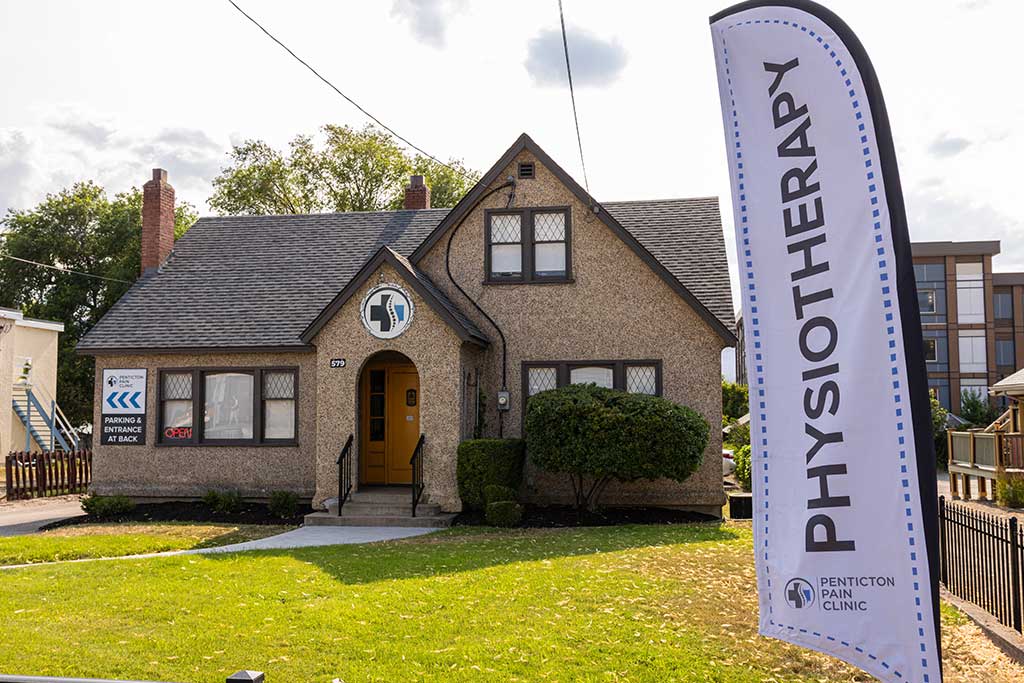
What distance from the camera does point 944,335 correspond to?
47.2 meters

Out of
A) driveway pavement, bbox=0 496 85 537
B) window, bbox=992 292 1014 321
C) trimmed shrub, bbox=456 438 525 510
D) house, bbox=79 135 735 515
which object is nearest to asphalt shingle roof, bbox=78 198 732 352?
house, bbox=79 135 735 515

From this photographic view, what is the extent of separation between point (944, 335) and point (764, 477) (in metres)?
48.1

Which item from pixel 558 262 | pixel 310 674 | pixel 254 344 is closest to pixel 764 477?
pixel 310 674

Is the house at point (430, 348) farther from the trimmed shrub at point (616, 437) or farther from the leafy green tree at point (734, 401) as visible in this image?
the leafy green tree at point (734, 401)

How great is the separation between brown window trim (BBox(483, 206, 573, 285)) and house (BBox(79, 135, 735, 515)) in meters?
0.03

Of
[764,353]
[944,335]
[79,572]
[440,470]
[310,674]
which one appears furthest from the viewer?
[944,335]

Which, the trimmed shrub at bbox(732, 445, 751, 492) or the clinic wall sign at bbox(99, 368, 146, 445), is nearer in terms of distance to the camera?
the clinic wall sign at bbox(99, 368, 146, 445)

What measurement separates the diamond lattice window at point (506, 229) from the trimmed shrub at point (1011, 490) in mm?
11830

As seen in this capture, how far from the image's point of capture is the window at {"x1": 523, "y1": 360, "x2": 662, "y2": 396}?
53.4 ft

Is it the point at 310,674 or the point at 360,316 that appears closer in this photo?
the point at 310,674

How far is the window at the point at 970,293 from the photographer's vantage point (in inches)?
1842

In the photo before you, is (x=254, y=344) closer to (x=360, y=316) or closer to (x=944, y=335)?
(x=360, y=316)

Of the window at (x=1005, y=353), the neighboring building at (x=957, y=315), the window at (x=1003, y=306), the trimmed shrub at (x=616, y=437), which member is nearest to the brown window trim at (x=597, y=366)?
the trimmed shrub at (x=616, y=437)

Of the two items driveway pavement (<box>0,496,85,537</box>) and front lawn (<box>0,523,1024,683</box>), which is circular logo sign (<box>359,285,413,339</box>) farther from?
driveway pavement (<box>0,496,85,537</box>)
